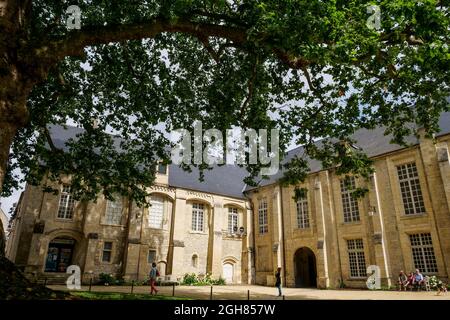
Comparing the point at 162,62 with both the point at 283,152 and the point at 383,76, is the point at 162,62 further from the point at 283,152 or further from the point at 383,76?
the point at 383,76

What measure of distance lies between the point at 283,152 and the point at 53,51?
8.08m

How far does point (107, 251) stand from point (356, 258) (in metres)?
18.1

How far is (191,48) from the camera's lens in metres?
12.3

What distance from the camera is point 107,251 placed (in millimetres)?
23516

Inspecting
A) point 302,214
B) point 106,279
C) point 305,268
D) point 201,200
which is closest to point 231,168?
point 201,200

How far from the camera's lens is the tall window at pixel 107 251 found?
76.6ft

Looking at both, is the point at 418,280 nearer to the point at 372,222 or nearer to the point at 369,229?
the point at 369,229

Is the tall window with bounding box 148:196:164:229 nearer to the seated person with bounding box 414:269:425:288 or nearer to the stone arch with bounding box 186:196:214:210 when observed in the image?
the stone arch with bounding box 186:196:214:210

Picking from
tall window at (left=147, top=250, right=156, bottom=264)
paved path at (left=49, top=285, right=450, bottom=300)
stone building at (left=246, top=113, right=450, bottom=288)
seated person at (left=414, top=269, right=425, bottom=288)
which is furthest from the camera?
tall window at (left=147, top=250, right=156, bottom=264)

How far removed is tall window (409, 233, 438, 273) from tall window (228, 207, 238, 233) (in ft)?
49.9

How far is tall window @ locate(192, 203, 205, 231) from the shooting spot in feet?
91.4

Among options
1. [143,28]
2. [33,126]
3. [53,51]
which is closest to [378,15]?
[143,28]

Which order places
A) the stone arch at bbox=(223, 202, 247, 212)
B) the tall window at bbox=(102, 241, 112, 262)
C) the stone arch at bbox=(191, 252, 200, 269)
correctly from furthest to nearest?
the stone arch at bbox=(223, 202, 247, 212)
the stone arch at bbox=(191, 252, 200, 269)
the tall window at bbox=(102, 241, 112, 262)

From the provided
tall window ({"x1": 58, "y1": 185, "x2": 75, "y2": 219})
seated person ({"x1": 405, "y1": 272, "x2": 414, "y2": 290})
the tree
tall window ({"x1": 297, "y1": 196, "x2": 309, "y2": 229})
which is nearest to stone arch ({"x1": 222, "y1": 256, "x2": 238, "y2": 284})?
tall window ({"x1": 297, "y1": 196, "x2": 309, "y2": 229})
